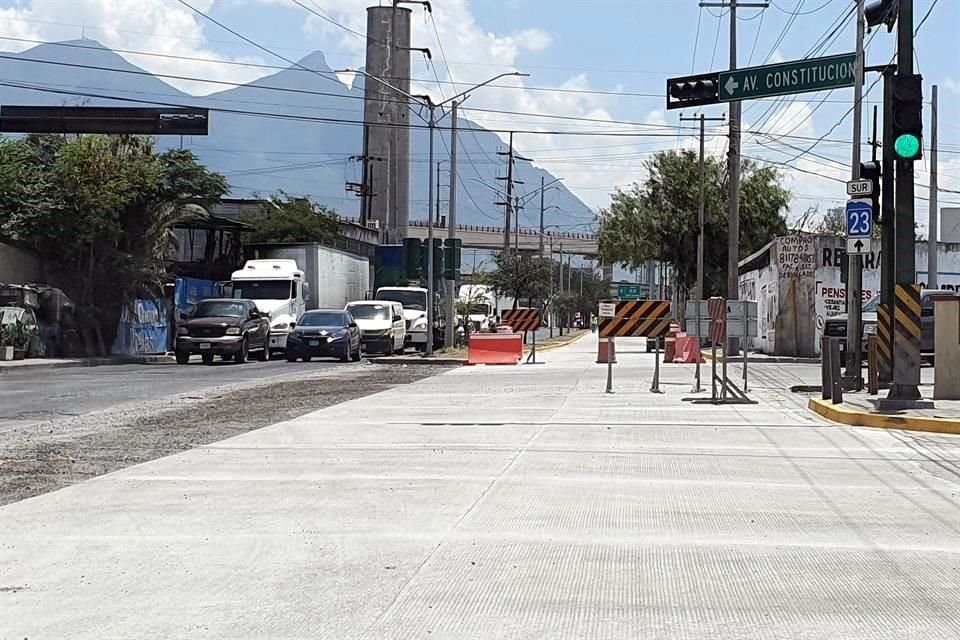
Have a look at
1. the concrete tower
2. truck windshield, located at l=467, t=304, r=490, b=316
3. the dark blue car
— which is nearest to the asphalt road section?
the dark blue car

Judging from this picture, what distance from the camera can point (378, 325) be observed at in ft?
132

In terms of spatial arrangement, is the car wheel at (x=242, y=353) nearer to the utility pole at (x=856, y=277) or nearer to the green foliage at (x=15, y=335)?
the green foliage at (x=15, y=335)

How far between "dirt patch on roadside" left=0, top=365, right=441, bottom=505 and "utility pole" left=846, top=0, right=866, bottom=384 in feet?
28.8

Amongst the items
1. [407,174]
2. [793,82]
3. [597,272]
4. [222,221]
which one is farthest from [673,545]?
Answer: [597,272]

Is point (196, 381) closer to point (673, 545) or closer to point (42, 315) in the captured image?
point (42, 315)

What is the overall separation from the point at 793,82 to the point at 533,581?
16.4m

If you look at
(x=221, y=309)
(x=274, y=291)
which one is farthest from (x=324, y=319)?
(x=274, y=291)

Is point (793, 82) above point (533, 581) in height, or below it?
above

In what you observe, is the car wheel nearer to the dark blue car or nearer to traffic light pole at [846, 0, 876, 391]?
Result: the dark blue car

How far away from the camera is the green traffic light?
1639 centimetres

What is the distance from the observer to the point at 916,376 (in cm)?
1686

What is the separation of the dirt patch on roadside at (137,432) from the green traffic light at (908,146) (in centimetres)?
939

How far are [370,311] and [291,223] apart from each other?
25.8 meters

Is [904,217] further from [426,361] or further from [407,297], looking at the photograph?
[407,297]
